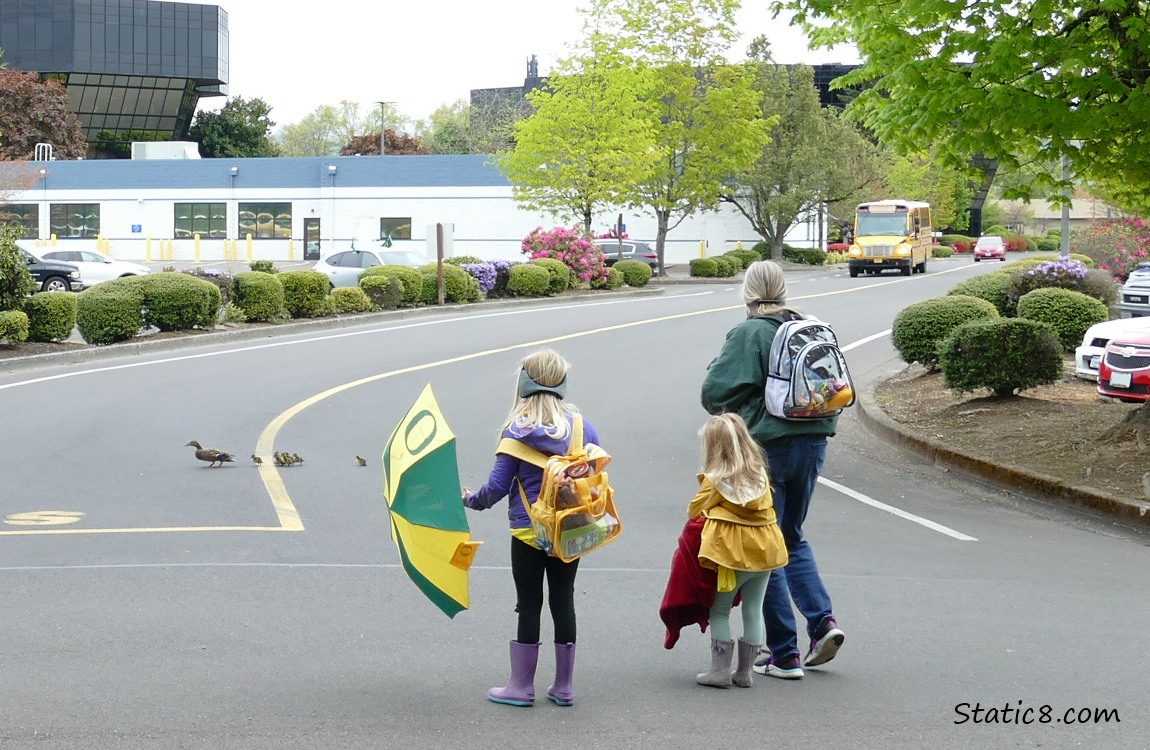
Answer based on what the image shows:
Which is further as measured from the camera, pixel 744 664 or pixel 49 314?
pixel 49 314

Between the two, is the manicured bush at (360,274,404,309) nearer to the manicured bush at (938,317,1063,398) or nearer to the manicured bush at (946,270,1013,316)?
the manicured bush at (946,270,1013,316)

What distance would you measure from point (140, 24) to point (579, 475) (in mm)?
98925

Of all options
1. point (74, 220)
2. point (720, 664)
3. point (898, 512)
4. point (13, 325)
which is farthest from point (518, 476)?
point (74, 220)

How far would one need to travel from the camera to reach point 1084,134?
10.7 m

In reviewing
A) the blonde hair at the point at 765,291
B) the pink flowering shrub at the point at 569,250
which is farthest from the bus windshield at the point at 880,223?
the blonde hair at the point at 765,291

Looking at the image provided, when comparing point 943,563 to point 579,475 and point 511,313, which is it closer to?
point 579,475

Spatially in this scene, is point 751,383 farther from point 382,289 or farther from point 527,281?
point 527,281

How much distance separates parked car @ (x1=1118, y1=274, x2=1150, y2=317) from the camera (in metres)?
19.5

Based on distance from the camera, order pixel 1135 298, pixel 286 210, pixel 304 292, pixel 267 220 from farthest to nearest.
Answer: pixel 267 220 < pixel 286 210 < pixel 304 292 < pixel 1135 298

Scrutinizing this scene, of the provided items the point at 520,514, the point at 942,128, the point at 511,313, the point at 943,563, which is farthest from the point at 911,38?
the point at 511,313

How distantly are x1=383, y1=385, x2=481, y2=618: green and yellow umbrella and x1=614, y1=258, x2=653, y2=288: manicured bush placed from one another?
3427 centimetres

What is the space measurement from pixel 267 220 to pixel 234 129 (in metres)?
39.2

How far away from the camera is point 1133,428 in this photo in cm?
1123

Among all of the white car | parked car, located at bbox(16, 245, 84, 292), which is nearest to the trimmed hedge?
parked car, located at bbox(16, 245, 84, 292)
